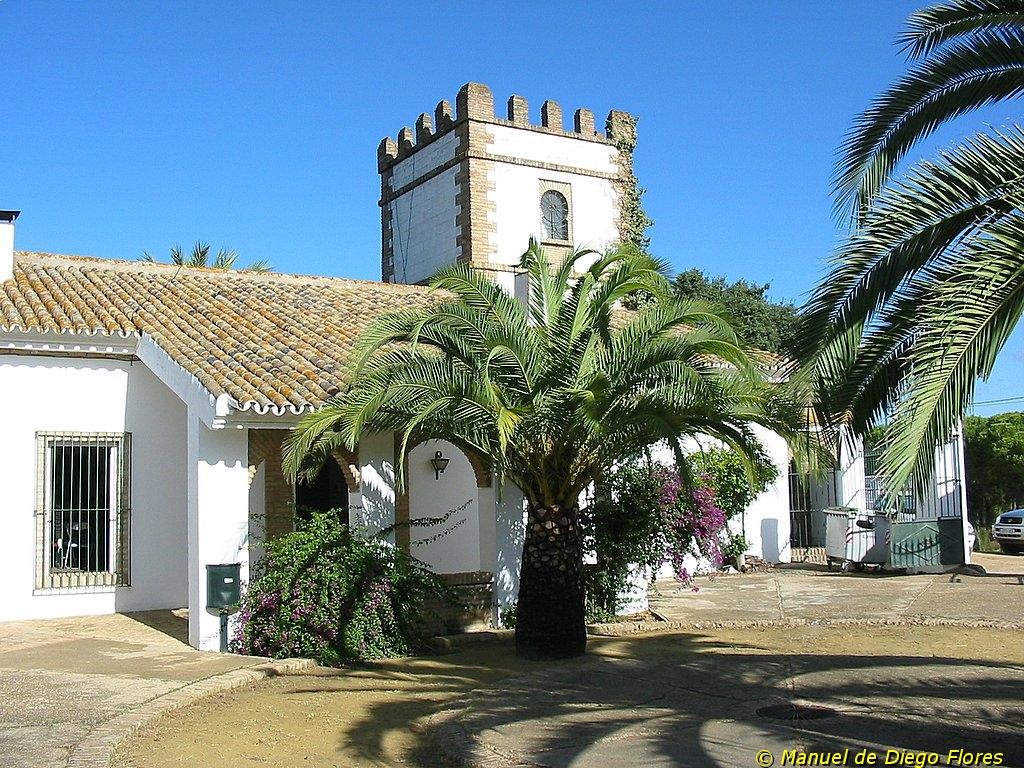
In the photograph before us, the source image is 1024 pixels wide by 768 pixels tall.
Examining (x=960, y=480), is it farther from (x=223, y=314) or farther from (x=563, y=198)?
(x=223, y=314)

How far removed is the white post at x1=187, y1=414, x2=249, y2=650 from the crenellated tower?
629 inches

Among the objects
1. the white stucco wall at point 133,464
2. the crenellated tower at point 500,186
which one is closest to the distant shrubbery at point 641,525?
the white stucco wall at point 133,464

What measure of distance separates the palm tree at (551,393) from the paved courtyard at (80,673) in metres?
2.42

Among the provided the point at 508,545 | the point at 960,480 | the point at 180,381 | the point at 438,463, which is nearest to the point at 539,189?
the point at 960,480

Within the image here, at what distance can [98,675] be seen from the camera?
34.1 feet

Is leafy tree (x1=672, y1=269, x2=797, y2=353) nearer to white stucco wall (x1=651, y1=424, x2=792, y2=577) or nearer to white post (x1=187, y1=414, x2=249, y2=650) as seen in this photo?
white stucco wall (x1=651, y1=424, x2=792, y2=577)

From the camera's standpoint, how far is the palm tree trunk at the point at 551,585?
1184cm

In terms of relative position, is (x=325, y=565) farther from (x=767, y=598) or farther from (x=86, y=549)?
(x=767, y=598)

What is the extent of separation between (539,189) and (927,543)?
47.7ft

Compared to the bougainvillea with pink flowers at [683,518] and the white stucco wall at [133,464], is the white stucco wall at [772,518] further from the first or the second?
the white stucco wall at [133,464]

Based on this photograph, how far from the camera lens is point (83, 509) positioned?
47.4ft

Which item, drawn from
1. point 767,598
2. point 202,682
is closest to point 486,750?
point 202,682

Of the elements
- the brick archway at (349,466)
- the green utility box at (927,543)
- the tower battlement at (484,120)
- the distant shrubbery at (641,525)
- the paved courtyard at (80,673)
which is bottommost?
the paved courtyard at (80,673)

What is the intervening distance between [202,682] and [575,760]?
4.12 metres
